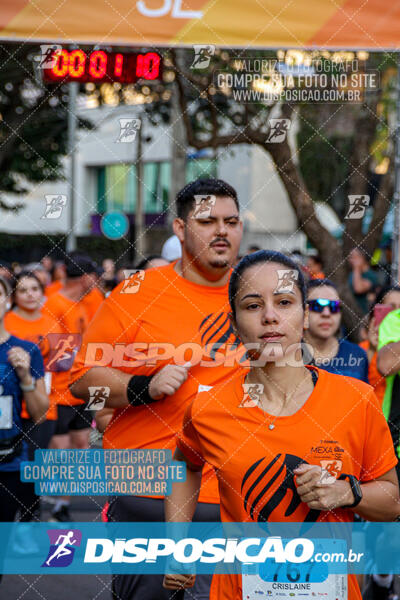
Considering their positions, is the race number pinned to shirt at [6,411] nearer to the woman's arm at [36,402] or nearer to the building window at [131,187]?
the woman's arm at [36,402]

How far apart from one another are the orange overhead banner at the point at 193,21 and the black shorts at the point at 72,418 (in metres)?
3.36

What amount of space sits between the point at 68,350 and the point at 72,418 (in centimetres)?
67

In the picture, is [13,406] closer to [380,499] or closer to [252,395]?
[252,395]

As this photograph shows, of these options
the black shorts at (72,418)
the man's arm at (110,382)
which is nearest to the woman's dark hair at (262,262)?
the man's arm at (110,382)

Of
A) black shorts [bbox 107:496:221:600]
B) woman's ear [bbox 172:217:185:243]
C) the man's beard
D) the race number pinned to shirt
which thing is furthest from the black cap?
black shorts [bbox 107:496:221:600]

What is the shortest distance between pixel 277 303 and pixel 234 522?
2.15 ft

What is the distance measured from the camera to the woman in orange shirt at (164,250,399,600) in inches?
102

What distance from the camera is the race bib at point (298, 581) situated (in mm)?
2648

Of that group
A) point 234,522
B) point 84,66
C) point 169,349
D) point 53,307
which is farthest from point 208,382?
point 53,307

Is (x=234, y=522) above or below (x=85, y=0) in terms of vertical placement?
below

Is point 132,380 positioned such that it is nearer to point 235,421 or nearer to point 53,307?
point 235,421

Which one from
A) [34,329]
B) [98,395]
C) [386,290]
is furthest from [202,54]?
[34,329]

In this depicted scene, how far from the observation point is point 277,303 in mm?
2697

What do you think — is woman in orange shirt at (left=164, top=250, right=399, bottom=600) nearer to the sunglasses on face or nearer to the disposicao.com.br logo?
the disposicao.com.br logo
